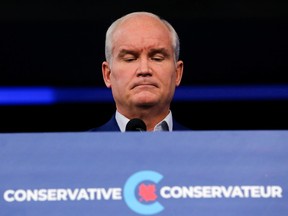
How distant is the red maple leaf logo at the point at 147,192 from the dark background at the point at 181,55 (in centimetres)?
216

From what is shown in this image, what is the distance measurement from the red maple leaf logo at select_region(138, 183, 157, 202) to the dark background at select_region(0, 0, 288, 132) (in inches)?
84.9

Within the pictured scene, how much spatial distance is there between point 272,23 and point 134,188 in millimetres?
2374

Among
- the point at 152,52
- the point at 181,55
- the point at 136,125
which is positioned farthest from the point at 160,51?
the point at 181,55

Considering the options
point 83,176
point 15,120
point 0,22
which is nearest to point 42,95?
point 15,120

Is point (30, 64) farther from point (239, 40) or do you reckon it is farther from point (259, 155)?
point (259, 155)

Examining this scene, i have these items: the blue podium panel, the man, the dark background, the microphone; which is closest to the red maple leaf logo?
the blue podium panel

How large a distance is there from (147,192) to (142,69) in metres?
0.63

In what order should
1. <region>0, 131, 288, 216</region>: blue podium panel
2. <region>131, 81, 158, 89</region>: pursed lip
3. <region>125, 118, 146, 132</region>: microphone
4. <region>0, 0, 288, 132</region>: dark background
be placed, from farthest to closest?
<region>0, 0, 288, 132</region>: dark background → <region>131, 81, 158, 89</region>: pursed lip → <region>125, 118, 146, 132</region>: microphone → <region>0, 131, 288, 216</region>: blue podium panel

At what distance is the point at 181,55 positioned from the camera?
12.2 feet

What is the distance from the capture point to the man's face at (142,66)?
1.92 metres

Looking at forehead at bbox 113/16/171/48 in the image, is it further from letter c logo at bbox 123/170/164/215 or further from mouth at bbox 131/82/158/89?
letter c logo at bbox 123/170/164/215

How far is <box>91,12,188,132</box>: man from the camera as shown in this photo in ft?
6.31

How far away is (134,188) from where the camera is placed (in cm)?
133

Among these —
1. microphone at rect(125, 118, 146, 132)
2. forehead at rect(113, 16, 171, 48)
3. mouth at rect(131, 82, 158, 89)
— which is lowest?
microphone at rect(125, 118, 146, 132)
